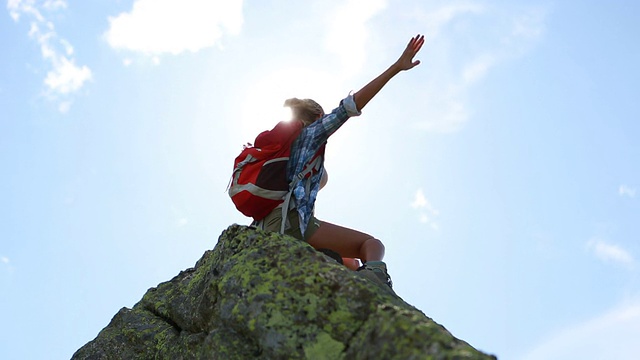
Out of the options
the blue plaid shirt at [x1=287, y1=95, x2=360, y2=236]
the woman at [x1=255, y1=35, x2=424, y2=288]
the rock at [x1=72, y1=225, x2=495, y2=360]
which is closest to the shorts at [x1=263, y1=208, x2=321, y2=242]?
the woman at [x1=255, y1=35, x2=424, y2=288]

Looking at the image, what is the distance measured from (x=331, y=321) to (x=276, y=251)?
1.23 m

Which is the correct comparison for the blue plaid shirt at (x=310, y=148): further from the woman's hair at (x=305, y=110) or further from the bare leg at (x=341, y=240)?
the woman's hair at (x=305, y=110)

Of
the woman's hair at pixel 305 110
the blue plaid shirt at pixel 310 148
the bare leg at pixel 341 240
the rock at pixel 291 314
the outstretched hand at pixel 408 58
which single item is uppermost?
the outstretched hand at pixel 408 58

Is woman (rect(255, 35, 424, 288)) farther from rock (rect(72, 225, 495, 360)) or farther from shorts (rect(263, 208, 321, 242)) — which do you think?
rock (rect(72, 225, 495, 360))

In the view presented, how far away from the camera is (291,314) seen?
565cm

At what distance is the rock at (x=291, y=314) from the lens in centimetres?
466

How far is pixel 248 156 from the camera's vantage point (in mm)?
8797

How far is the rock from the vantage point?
15.3 ft

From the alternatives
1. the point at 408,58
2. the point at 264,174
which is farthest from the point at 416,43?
the point at 264,174

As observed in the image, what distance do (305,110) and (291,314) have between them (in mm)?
4317

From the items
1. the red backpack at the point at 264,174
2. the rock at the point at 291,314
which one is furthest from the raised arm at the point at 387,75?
the rock at the point at 291,314

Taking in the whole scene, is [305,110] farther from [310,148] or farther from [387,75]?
[387,75]

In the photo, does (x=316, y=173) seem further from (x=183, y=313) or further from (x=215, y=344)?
(x=215, y=344)

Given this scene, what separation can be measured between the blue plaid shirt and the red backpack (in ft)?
0.39
